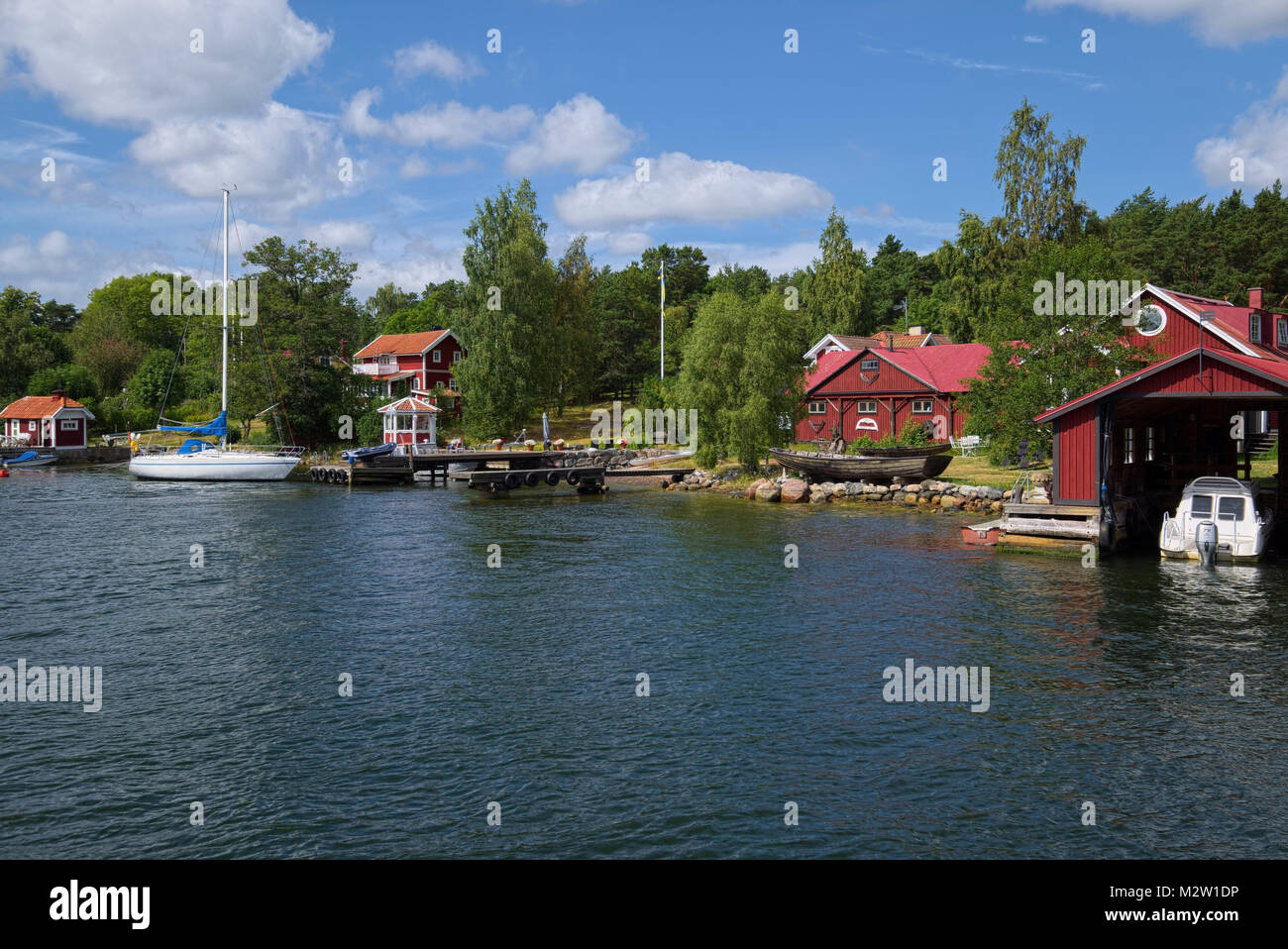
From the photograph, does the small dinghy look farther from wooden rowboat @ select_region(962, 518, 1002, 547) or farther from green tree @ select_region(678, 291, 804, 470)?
wooden rowboat @ select_region(962, 518, 1002, 547)

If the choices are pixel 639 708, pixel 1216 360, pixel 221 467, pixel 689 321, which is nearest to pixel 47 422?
pixel 221 467

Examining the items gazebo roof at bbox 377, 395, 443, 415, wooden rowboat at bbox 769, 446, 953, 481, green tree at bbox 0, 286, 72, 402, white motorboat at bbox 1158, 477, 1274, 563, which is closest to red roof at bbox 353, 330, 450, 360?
gazebo roof at bbox 377, 395, 443, 415

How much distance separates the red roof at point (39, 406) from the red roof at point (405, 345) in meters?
27.9

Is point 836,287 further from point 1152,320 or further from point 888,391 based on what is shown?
point 1152,320

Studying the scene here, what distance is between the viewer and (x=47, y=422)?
276 feet

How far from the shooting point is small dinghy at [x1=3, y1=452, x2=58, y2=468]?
7857 cm

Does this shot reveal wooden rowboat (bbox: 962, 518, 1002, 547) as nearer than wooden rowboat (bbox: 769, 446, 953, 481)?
Yes

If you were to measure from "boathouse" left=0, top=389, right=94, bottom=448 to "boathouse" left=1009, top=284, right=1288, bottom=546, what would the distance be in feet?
271

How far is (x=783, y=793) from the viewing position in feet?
43.4
